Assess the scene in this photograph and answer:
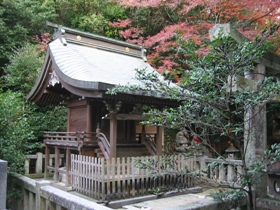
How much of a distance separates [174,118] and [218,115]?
53cm

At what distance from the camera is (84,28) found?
17.8 m

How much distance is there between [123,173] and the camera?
692cm

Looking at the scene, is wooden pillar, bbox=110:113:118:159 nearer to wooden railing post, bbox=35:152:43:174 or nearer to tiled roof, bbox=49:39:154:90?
tiled roof, bbox=49:39:154:90

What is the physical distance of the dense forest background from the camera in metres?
8.06

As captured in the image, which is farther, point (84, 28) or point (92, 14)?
point (92, 14)

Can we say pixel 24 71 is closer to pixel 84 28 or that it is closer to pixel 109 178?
pixel 84 28

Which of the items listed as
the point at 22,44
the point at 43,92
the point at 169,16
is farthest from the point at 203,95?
the point at 22,44

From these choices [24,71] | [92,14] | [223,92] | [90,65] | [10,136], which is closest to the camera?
[223,92]

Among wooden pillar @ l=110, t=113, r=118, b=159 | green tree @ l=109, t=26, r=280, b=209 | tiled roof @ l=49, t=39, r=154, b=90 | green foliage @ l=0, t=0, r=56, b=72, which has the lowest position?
wooden pillar @ l=110, t=113, r=118, b=159

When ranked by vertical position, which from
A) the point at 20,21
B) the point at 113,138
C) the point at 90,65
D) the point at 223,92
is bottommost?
the point at 113,138

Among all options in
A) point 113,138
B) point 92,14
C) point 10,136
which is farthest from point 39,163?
point 92,14

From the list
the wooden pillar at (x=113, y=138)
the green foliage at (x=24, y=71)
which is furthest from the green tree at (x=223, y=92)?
the green foliage at (x=24, y=71)

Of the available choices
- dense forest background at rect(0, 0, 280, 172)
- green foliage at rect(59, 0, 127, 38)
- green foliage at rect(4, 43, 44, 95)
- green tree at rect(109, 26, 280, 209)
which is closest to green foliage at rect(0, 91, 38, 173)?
dense forest background at rect(0, 0, 280, 172)

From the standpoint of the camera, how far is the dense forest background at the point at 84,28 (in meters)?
8.06
